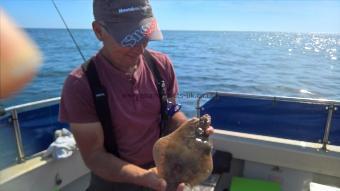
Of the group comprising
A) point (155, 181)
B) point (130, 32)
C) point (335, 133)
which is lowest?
point (335, 133)

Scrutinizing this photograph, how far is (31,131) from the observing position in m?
3.52

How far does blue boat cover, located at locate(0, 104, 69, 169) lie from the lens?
3.23 m

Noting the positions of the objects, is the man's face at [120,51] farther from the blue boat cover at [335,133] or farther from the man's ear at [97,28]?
→ the blue boat cover at [335,133]

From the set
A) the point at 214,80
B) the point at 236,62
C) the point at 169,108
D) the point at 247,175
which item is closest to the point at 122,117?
the point at 169,108

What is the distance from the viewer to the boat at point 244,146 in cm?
328

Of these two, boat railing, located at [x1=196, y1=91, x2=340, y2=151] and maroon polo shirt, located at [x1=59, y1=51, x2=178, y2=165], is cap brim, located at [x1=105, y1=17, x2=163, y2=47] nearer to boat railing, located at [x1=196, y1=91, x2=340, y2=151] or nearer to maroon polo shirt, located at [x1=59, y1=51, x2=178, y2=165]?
maroon polo shirt, located at [x1=59, y1=51, x2=178, y2=165]

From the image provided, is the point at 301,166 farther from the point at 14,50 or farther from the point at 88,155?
the point at 14,50

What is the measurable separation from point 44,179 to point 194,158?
5.84 ft

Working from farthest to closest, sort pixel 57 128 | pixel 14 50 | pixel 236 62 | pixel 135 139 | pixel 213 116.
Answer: pixel 236 62, pixel 213 116, pixel 57 128, pixel 135 139, pixel 14 50

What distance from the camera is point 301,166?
385cm

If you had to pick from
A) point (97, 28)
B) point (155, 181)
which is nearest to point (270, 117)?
point (155, 181)

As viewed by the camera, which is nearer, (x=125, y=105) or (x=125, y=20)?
(x=125, y=20)

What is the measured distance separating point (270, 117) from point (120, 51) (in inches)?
108

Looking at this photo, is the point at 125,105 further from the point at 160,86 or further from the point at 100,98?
the point at 160,86
